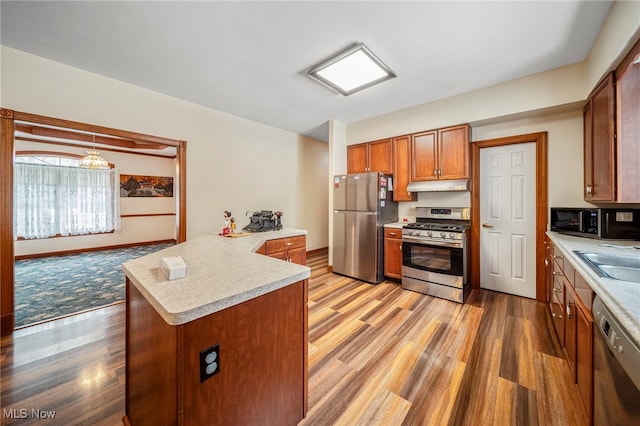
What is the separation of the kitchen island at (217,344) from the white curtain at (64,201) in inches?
244

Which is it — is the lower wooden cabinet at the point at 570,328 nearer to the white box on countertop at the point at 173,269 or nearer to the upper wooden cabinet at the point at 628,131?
the upper wooden cabinet at the point at 628,131

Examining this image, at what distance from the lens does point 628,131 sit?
170 centimetres

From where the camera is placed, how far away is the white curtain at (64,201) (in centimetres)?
489

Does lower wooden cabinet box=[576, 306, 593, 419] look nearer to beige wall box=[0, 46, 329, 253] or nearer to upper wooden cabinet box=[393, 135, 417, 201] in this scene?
upper wooden cabinet box=[393, 135, 417, 201]

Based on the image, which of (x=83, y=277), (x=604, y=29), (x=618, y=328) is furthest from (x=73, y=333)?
(x=604, y=29)

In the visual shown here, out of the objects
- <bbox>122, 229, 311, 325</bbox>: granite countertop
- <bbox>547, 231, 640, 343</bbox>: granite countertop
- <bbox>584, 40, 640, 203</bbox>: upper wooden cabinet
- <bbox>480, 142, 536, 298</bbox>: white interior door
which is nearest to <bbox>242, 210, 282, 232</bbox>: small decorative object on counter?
<bbox>122, 229, 311, 325</bbox>: granite countertop

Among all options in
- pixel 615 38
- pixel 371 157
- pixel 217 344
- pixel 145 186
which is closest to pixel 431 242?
pixel 371 157

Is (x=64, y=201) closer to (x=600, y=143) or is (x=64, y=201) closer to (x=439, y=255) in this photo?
(x=439, y=255)

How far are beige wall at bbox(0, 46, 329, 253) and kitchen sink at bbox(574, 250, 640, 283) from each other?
394cm

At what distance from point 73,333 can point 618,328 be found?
3779 mm

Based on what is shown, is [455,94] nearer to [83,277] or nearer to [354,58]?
[354,58]

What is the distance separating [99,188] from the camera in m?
5.75

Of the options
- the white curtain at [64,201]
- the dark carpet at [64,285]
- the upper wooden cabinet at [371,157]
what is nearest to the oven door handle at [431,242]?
the upper wooden cabinet at [371,157]

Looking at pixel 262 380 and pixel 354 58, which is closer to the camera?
pixel 262 380
